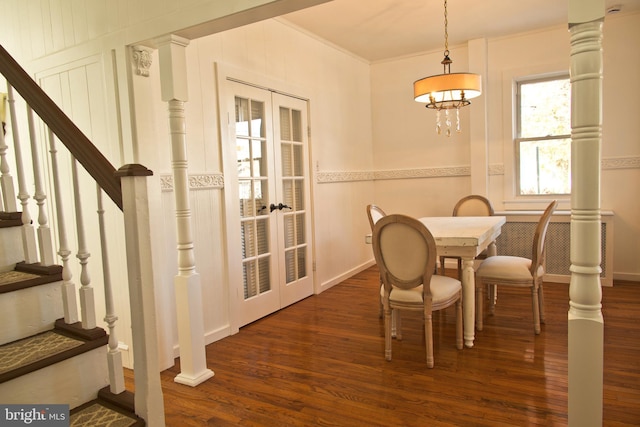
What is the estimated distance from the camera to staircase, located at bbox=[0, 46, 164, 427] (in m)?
1.69

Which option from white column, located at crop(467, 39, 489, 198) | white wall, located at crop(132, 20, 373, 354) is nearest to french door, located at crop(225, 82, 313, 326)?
white wall, located at crop(132, 20, 373, 354)

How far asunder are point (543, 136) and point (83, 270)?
499 centimetres

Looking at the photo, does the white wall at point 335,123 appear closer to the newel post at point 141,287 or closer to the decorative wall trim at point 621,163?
the decorative wall trim at point 621,163

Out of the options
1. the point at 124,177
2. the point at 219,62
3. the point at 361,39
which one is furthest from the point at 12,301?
the point at 361,39

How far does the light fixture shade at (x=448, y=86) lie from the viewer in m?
3.20

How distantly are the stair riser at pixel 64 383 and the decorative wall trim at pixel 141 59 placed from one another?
1756 mm

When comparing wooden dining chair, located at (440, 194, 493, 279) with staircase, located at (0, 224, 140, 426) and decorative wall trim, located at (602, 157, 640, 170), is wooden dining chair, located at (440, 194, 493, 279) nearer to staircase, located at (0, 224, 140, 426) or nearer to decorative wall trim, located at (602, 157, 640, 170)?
decorative wall trim, located at (602, 157, 640, 170)

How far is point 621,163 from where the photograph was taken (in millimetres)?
4555

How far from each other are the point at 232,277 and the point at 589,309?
2563 millimetres

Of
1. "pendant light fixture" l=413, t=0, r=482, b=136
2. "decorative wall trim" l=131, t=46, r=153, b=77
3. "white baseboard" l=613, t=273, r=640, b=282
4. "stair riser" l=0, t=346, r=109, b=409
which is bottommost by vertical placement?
"white baseboard" l=613, t=273, r=640, b=282

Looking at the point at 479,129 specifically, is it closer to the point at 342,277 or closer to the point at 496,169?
the point at 496,169

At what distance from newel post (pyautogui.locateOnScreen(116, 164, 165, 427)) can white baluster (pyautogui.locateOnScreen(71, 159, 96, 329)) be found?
25 centimetres

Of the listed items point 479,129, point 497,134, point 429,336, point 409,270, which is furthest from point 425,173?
point 429,336

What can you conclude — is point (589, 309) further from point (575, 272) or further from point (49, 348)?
point (49, 348)
